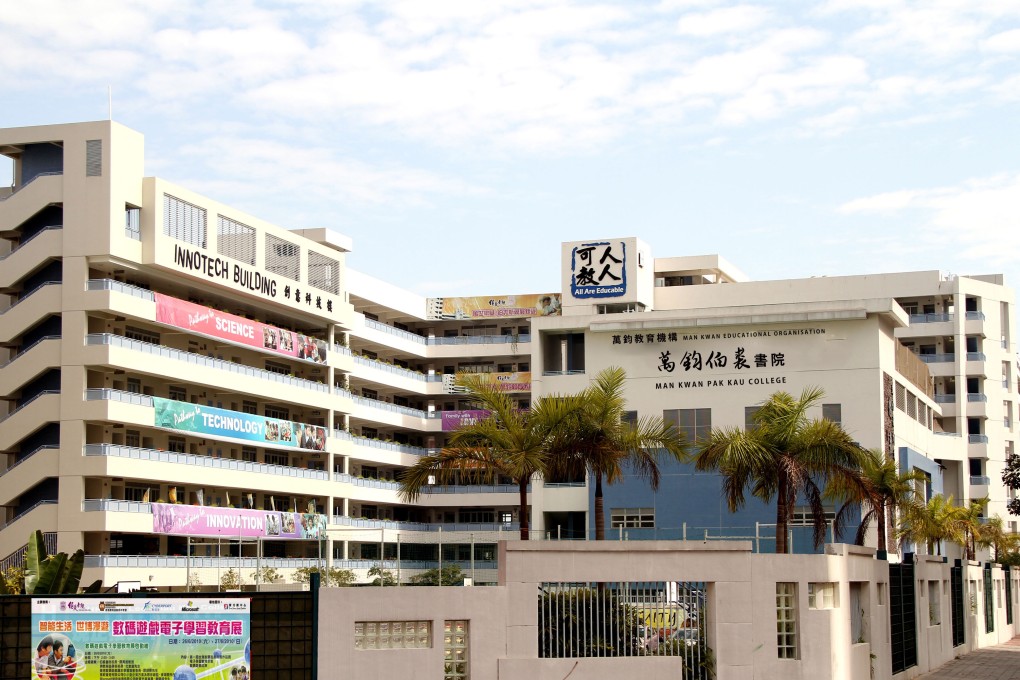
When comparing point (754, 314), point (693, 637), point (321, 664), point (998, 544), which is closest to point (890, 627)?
point (693, 637)

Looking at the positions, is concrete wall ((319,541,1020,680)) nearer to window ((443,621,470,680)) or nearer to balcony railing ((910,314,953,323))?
window ((443,621,470,680))

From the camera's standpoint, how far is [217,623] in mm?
27703

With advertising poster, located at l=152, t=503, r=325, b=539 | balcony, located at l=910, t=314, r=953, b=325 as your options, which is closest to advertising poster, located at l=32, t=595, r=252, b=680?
advertising poster, located at l=152, t=503, r=325, b=539

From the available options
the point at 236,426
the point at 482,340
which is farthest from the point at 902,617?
the point at 482,340

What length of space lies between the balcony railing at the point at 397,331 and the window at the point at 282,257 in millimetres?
12447

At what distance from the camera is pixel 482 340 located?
94.8 meters

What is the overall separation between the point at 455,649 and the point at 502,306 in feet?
218

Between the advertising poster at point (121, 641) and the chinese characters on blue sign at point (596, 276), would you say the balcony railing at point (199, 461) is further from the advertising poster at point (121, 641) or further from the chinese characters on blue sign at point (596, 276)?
the advertising poster at point (121, 641)

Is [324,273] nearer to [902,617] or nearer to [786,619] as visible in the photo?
[902,617]

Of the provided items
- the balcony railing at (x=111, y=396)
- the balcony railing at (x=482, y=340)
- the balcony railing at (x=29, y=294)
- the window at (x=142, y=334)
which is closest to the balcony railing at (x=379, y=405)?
the balcony railing at (x=482, y=340)

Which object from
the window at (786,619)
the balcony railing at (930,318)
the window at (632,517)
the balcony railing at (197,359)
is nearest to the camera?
the window at (786,619)

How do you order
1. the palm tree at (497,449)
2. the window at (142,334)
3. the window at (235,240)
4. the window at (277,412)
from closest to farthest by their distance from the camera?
the palm tree at (497,449) → the window at (142,334) → the window at (235,240) → the window at (277,412)

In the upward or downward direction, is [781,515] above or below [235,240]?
below

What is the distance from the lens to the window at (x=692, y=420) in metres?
68.3
